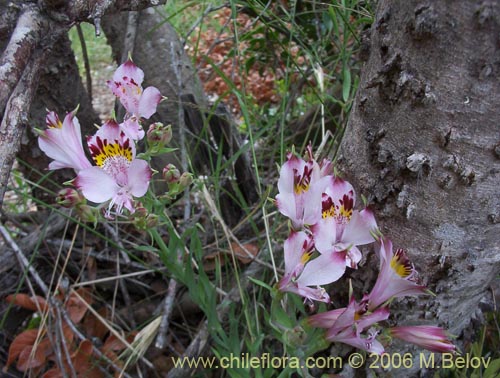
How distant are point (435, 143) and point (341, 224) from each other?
0.54ft

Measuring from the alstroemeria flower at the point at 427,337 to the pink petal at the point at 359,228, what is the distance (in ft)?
0.46

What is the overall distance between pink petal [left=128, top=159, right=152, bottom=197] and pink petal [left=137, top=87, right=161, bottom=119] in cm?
13

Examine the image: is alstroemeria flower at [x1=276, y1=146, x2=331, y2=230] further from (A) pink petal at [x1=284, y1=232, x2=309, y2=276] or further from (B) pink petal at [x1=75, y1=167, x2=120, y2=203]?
(B) pink petal at [x1=75, y1=167, x2=120, y2=203]

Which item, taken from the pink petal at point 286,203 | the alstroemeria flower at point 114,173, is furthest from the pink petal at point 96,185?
the pink petal at point 286,203

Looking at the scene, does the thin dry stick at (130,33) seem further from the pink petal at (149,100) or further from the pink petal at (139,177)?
the pink petal at (139,177)

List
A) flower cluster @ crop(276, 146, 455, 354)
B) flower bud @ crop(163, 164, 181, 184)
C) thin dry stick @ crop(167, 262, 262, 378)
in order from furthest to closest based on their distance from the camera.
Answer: thin dry stick @ crop(167, 262, 262, 378), flower bud @ crop(163, 164, 181, 184), flower cluster @ crop(276, 146, 455, 354)

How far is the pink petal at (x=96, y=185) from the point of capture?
0.67 meters

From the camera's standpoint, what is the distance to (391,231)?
29.8 inches

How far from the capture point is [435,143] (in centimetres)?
67

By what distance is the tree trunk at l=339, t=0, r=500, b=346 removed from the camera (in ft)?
2.02

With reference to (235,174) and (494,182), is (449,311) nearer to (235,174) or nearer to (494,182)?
(494,182)

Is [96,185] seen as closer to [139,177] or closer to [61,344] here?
[139,177]

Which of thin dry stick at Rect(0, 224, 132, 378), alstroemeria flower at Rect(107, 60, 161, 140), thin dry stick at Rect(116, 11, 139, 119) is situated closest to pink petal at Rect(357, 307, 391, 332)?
alstroemeria flower at Rect(107, 60, 161, 140)

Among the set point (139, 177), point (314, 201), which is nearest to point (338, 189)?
point (314, 201)
